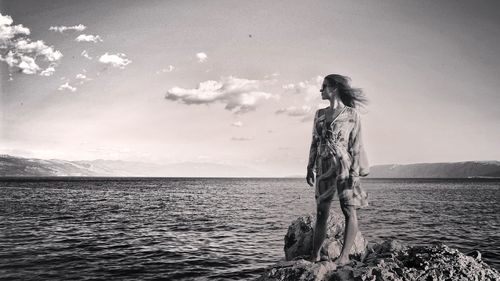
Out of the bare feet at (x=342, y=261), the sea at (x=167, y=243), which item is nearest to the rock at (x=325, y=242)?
the bare feet at (x=342, y=261)

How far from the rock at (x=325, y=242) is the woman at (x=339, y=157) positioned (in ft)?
4.43

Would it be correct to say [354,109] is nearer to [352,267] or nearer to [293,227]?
[352,267]

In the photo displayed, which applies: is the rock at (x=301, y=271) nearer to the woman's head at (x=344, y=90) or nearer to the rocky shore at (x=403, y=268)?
the rocky shore at (x=403, y=268)

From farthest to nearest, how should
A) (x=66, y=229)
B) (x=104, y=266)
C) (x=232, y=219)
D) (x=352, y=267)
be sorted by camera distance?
1. (x=232, y=219)
2. (x=66, y=229)
3. (x=104, y=266)
4. (x=352, y=267)

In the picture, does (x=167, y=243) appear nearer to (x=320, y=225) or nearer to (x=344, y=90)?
(x=320, y=225)

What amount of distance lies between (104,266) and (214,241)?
6.46m

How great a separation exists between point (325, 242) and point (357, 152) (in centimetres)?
248

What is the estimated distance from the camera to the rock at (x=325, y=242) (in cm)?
784

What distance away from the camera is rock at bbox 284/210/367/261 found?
7.84 meters

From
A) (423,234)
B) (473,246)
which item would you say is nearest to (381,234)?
(423,234)

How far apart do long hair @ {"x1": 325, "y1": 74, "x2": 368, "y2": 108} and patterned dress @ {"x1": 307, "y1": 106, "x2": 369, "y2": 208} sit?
0.75 ft

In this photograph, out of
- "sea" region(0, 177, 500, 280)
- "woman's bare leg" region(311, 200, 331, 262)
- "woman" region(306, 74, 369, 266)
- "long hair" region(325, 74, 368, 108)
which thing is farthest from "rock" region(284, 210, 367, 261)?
"sea" region(0, 177, 500, 280)

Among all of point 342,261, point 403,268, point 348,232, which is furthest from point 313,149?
point 403,268

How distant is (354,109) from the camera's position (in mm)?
6445
